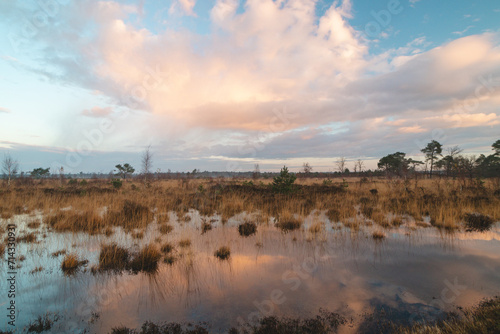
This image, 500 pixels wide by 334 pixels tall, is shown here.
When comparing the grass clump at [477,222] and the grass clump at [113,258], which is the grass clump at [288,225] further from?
the grass clump at [477,222]

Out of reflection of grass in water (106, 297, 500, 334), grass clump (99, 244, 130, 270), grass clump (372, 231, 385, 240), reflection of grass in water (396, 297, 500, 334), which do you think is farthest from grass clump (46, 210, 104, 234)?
grass clump (372, 231, 385, 240)

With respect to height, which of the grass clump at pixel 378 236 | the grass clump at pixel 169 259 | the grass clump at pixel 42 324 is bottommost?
the grass clump at pixel 42 324

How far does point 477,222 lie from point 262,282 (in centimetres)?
1036

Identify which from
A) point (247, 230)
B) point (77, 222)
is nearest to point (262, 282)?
point (247, 230)

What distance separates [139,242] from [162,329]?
177 inches

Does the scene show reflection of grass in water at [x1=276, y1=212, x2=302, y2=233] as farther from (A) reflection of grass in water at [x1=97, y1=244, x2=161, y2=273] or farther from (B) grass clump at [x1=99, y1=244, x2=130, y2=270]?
(B) grass clump at [x1=99, y1=244, x2=130, y2=270]

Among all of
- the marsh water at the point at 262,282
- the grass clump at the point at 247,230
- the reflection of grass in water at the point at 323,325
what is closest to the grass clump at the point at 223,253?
the marsh water at the point at 262,282

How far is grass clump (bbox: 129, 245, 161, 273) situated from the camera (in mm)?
5270

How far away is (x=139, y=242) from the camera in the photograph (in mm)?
7074

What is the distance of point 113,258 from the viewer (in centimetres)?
559

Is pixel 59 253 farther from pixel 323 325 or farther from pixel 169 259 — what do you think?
pixel 323 325

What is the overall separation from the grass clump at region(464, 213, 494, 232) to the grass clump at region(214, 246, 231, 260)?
31.1 feet

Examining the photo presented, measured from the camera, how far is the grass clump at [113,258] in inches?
211

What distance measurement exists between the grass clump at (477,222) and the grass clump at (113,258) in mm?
12206
